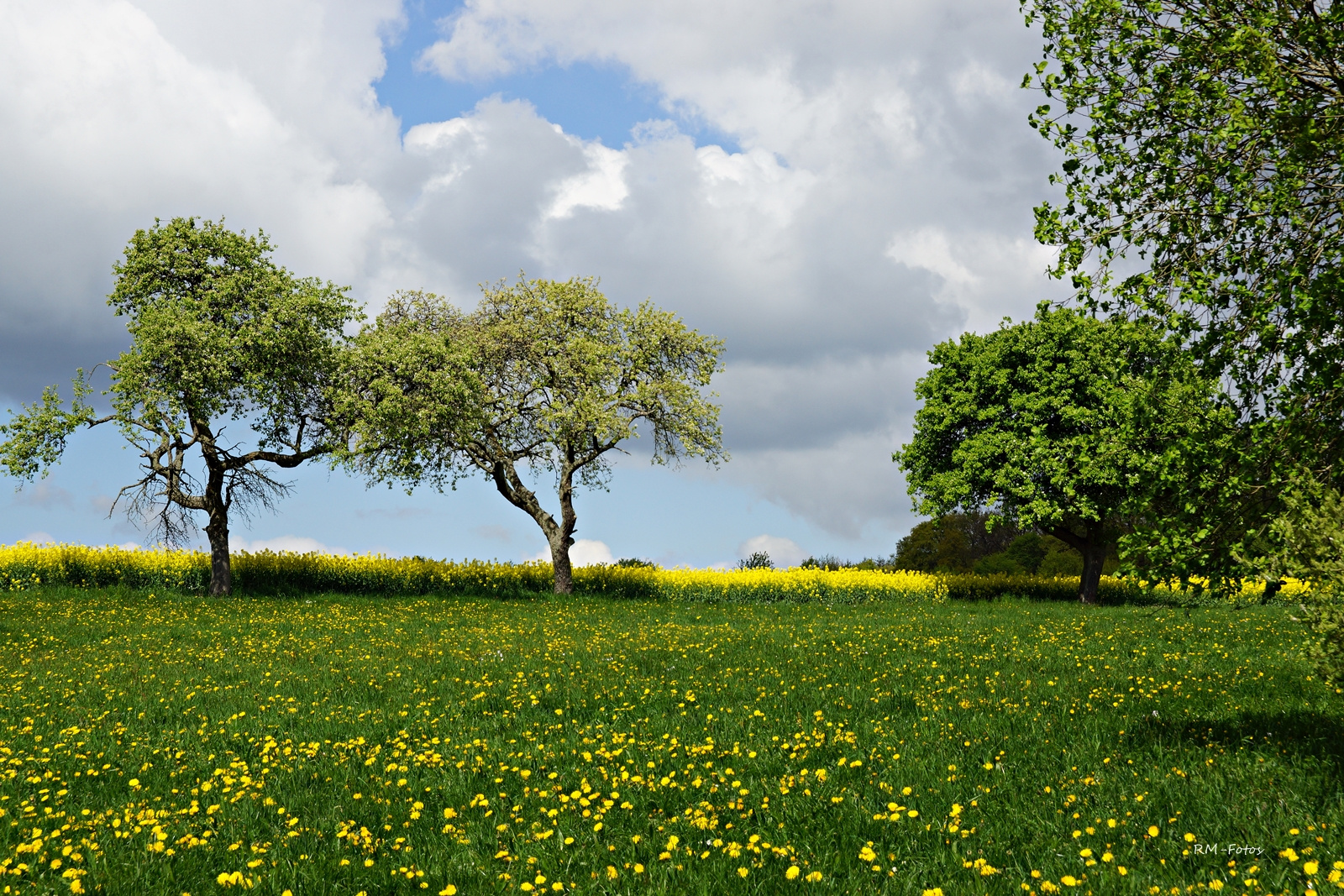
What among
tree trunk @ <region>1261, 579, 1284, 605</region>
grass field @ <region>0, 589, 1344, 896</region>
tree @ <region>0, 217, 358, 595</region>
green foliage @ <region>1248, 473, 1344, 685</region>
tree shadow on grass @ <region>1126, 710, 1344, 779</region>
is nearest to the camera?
grass field @ <region>0, 589, 1344, 896</region>

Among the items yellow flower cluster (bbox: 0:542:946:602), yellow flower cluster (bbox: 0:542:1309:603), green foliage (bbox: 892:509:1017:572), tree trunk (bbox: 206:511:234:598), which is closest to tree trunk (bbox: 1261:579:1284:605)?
yellow flower cluster (bbox: 0:542:1309:603)

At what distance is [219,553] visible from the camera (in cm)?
2859

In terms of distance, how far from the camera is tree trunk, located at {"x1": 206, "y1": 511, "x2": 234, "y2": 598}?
28.4 meters

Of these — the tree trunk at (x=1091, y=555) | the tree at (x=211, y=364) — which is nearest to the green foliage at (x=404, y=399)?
the tree at (x=211, y=364)

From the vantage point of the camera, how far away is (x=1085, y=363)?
33.9 metres

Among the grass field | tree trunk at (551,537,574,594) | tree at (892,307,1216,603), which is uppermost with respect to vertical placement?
tree at (892,307,1216,603)

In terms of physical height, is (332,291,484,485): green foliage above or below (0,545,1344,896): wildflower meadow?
above

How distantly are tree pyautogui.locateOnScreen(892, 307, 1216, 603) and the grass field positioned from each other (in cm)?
1480

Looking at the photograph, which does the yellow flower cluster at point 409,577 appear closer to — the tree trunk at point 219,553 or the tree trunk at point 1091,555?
the tree trunk at point 219,553

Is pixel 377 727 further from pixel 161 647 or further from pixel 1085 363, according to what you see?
pixel 1085 363

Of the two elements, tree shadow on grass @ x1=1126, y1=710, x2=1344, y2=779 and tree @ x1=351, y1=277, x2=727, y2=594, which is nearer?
tree shadow on grass @ x1=1126, y1=710, x2=1344, y2=779

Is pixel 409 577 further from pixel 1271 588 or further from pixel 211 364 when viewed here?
pixel 1271 588

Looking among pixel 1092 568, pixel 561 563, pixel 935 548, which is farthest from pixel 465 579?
pixel 935 548

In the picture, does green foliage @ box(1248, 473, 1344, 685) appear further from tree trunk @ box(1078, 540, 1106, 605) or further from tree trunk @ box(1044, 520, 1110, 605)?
tree trunk @ box(1078, 540, 1106, 605)
